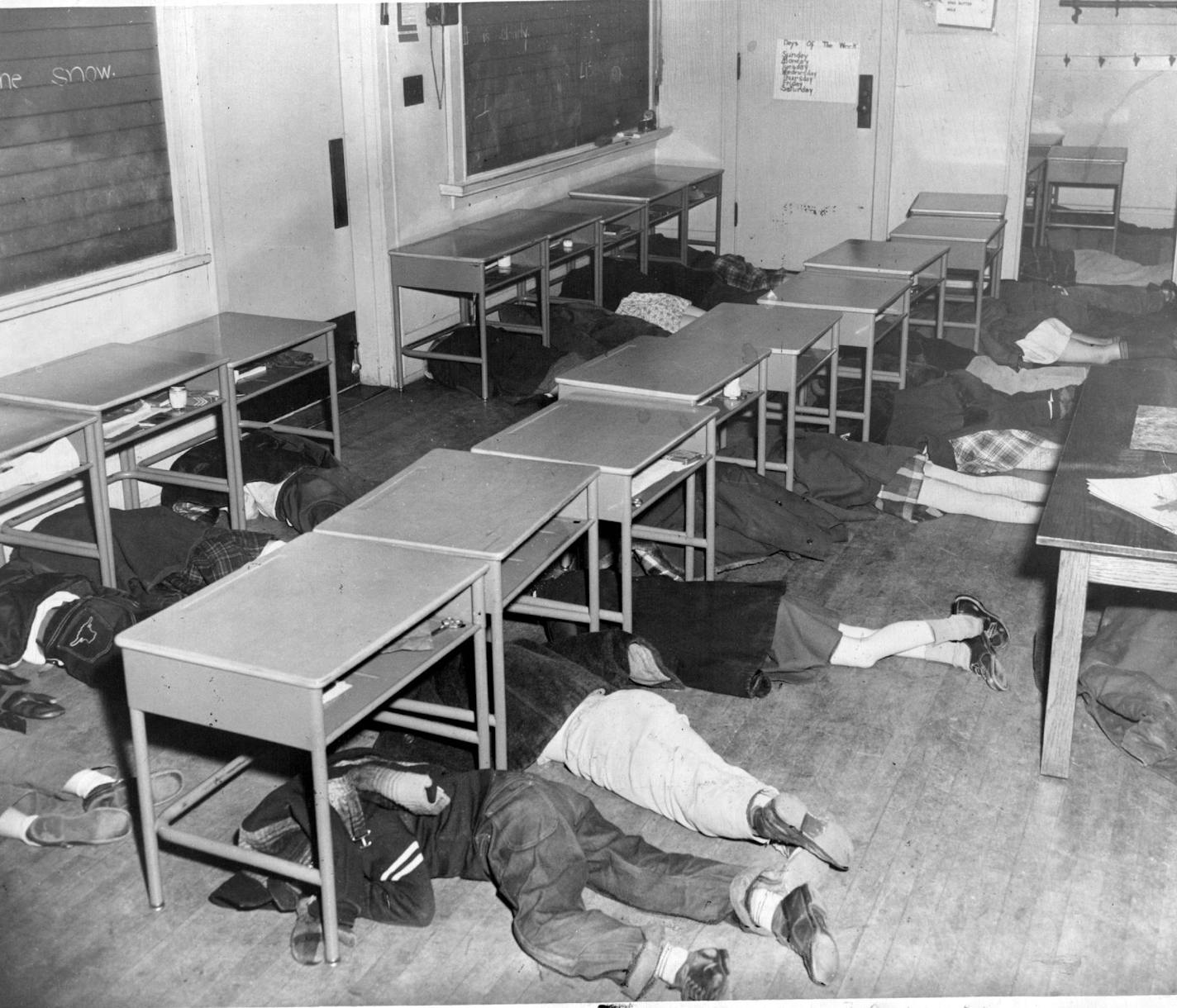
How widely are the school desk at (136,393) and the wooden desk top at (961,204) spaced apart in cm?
415

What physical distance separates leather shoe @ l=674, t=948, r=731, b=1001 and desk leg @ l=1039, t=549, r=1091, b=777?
1.12m

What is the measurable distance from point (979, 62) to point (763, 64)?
1.26 metres

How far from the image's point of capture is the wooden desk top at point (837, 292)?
5195mm

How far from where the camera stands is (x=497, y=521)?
3.12 metres

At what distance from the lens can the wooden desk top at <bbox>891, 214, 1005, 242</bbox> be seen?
663cm

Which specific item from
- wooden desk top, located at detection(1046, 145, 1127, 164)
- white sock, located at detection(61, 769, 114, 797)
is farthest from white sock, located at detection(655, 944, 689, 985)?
wooden desk top, located at detection(1046, 145, 1127, 164)

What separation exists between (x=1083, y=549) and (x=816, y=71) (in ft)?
18.5

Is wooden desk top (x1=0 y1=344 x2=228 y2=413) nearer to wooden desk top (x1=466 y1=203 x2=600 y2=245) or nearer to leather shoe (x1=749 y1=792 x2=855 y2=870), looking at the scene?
wooden desk top (x1=466 y1=203 x2=600 y2=245)

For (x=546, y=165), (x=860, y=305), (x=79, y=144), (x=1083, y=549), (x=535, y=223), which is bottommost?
(x=1083, y=549)

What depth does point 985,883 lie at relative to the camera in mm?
2889

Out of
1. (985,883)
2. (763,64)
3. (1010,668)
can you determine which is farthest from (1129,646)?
(763,64)

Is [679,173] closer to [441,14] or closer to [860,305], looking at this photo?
[441,14]

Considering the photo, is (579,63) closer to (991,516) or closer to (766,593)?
(991,516)

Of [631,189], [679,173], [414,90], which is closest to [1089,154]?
[679,173]
